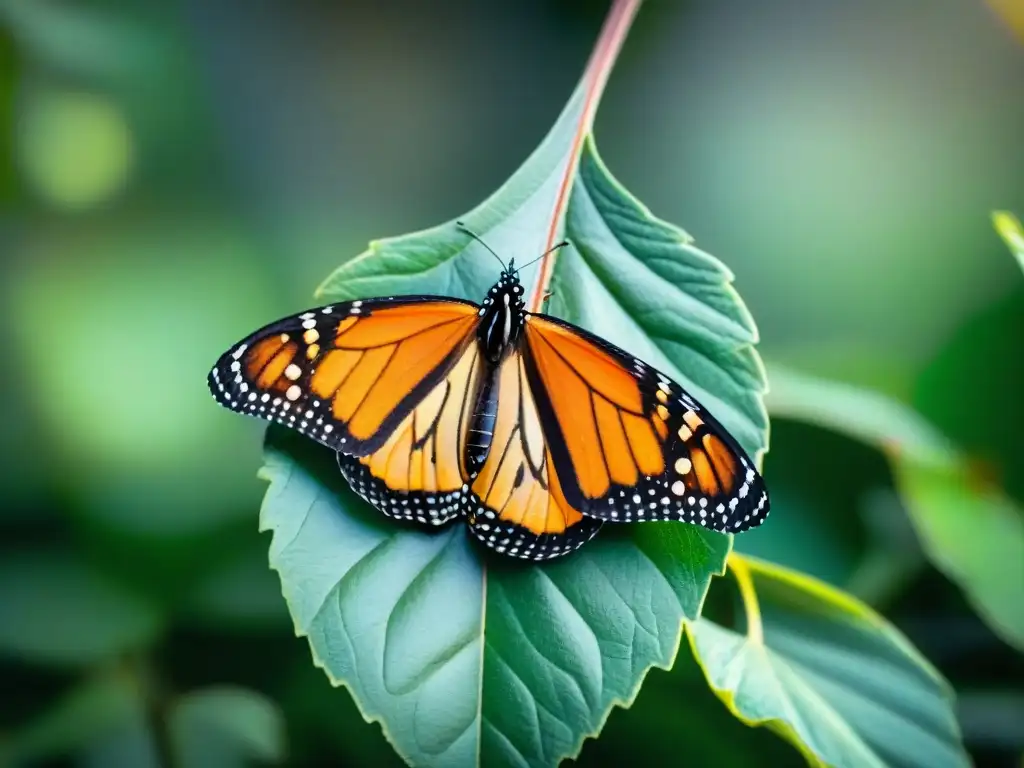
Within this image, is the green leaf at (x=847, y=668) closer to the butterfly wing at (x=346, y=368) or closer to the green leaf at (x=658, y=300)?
the green leaf at (x=658, y=300)

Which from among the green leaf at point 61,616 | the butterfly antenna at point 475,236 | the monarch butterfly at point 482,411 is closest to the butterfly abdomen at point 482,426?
the monarch butterfly at point 482,411

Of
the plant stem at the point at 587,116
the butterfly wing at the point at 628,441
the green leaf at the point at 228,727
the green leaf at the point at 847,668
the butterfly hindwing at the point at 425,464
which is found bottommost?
the green leaf at the point at 228,727

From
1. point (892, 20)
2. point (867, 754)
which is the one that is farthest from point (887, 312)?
point (867, 754)

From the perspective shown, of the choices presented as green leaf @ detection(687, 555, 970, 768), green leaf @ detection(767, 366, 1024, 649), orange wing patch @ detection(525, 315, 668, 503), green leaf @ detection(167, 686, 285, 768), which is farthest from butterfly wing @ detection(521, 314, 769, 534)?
green leaf @ detection(167, 686, 285, 768)

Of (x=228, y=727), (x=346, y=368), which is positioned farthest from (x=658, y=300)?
Answer: (x=228, y=727)

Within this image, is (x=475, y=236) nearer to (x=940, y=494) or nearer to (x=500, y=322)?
(x=500, y=322)

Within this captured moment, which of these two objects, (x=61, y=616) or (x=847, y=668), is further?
(x=61, y=616)

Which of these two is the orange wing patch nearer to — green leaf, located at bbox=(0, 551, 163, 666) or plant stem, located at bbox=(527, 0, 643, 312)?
plant stem, located at bbox=(527, 0, 643, 312)

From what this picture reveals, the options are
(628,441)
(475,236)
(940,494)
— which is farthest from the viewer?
(940,494)
